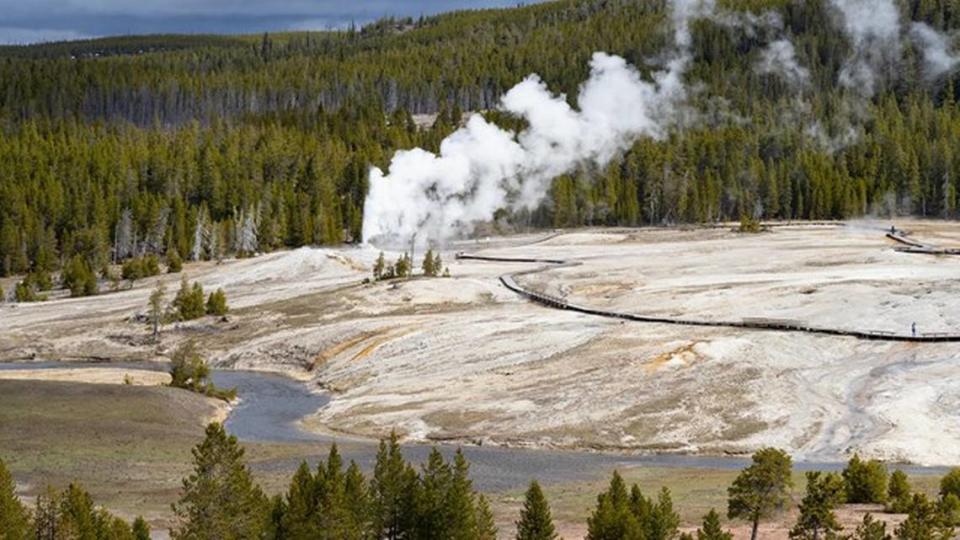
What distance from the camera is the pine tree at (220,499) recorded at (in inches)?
1553

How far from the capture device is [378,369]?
89688mm

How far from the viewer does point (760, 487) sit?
4350 cm

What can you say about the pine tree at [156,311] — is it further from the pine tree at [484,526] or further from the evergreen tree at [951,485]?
the evergreen tree at [951,485]

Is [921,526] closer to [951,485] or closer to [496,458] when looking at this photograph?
[951,485]

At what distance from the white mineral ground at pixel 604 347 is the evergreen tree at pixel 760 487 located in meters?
22.9

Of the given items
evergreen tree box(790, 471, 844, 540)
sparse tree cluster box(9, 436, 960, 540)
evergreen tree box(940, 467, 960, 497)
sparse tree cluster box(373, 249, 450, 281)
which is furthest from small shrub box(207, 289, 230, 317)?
evergreen tree box(790, 471, 844, 540)

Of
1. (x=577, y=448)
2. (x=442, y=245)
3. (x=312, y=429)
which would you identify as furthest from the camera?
(x=442, y=245)

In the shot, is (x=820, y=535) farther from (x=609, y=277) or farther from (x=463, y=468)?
(x=609, y=277)

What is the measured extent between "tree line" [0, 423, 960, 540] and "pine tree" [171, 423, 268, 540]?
0.03 meters

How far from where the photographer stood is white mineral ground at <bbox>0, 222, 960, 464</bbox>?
71250 millimetres

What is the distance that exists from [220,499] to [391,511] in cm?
566

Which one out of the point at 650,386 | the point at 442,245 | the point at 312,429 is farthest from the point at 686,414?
the point at 442,245

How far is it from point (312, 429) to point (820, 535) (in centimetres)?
3871

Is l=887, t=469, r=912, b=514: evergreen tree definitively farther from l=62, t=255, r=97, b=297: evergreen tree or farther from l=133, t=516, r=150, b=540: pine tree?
l=62, t=255, r=97, b=297: evergreen tree
